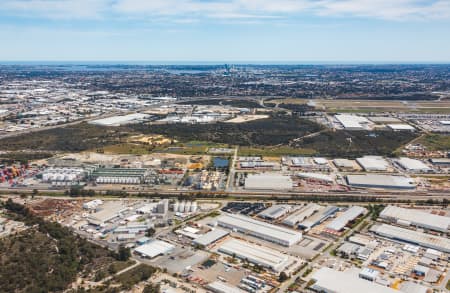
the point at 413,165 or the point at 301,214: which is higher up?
the point at 413,165

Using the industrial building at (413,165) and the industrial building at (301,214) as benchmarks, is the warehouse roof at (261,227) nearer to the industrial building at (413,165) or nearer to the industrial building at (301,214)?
the industrial building at (301,214)

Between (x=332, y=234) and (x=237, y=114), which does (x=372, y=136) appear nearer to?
(x=237, y=114)

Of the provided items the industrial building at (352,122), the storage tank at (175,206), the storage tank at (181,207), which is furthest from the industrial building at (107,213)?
the industrial building at (352,122)

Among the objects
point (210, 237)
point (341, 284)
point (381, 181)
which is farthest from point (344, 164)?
point (341, 284)

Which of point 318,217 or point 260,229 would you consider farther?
point 318,217

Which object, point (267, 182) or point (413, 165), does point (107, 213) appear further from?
point (413, 165)

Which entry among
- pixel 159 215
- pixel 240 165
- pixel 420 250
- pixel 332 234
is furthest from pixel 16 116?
pixel 420 250

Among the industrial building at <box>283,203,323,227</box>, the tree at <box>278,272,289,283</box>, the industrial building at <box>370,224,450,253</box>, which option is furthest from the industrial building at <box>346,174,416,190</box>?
the tree at <box>278,272,289,283</box>
